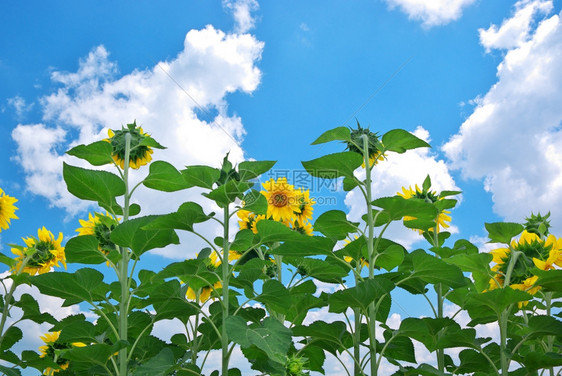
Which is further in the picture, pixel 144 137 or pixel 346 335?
pixel 144 137

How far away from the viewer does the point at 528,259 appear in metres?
3.00

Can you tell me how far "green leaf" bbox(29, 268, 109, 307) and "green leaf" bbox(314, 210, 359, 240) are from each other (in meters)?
1.24

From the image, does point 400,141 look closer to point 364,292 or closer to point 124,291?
point 364,292

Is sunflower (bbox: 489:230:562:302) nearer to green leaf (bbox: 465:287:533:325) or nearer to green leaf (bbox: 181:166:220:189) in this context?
green leaf (bbox: 465:287:533:325)

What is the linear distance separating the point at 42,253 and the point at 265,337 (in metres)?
2.60

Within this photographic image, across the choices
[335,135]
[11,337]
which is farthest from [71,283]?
[335,135]

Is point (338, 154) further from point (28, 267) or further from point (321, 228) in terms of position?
point (28, 267)

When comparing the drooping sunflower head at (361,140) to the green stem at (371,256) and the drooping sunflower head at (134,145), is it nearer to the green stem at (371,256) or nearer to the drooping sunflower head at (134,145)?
the green stem at (371,256)

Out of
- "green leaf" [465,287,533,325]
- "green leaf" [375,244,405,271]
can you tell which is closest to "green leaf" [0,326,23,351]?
"green leaf" [375,244,405,271]

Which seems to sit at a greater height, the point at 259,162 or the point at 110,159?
the point at 110,159

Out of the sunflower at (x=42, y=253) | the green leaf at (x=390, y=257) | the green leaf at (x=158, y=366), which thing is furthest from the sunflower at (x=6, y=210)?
the green leaf at (x=390, y=257)

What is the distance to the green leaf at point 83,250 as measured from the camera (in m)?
2.76

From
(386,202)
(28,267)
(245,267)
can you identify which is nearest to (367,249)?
(386,202)

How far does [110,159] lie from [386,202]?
170cm
